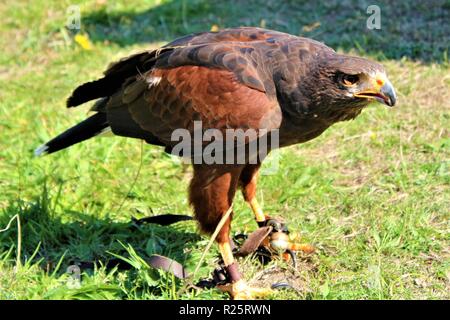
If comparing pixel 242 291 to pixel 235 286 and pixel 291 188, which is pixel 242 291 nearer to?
pixel 235 286

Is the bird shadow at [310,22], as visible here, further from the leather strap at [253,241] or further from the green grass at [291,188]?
the leather strap at [253,241]

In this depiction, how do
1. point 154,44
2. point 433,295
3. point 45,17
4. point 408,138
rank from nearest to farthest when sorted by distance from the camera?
1. point 433,295
2. point 408,138
3. point 154,44
4. point 45,17

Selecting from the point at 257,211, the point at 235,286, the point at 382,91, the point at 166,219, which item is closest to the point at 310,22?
the point at 257,211

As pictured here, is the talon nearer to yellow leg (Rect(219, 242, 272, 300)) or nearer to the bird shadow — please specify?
yellow leg (Rect(219, 242, 272, 300))

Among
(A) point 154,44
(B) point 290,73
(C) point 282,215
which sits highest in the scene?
(B) point 290,73

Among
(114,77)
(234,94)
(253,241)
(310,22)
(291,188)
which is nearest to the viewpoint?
(234,94)

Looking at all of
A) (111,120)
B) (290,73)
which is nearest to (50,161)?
(111,120)

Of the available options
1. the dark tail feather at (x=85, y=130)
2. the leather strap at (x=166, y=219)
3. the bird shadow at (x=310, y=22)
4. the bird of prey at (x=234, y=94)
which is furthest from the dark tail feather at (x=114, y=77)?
the bird shadow at (x=310, y=22)

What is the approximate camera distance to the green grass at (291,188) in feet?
13.4

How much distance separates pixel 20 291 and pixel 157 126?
1256mm

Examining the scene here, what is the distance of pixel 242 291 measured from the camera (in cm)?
398

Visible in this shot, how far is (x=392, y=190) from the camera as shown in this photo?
16.4 feet

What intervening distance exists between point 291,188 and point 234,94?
1.50m

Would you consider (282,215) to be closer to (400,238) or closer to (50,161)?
(400,238)
